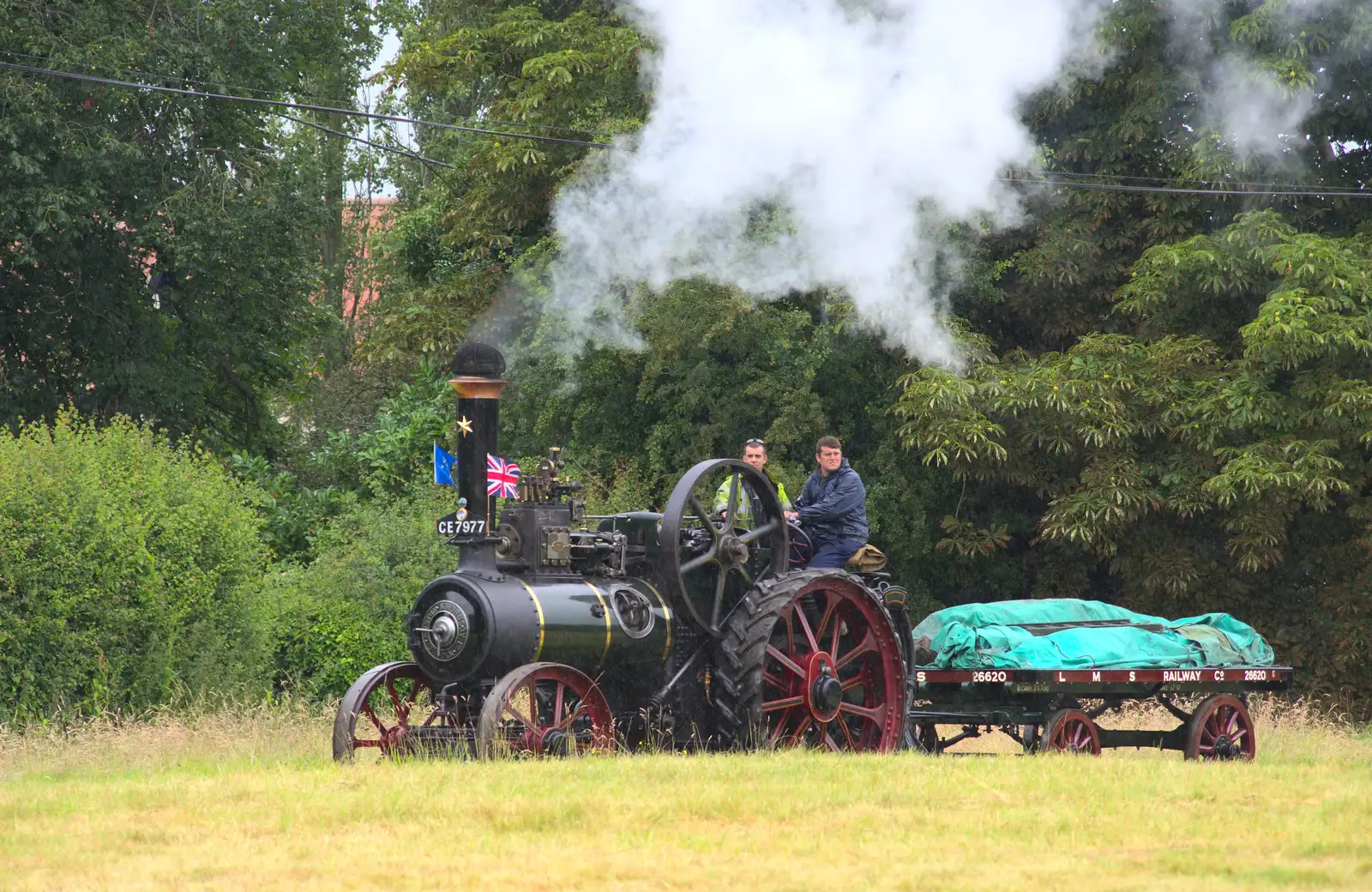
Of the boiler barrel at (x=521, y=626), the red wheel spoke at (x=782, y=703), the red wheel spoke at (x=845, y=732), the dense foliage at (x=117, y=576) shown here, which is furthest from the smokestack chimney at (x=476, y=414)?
the dense foliage at (x=117, y=576)

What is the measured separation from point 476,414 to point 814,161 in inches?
303

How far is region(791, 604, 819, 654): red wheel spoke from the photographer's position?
10.4 m

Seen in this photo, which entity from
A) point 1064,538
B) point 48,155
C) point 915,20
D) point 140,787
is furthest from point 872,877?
point 48,155

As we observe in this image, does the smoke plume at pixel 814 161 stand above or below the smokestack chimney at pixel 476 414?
above

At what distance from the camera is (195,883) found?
631 cm

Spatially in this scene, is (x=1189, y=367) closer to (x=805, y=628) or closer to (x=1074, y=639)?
(x=1074, y=639)

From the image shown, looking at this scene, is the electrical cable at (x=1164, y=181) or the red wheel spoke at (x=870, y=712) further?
the electrical cable at (x=1164, y=181)

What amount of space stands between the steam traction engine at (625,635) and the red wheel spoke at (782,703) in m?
0.02

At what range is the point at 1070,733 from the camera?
12.1m

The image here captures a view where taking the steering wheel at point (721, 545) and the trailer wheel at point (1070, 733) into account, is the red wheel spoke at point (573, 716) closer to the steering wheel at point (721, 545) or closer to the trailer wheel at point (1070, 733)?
the steering wheel at point (721, 545)

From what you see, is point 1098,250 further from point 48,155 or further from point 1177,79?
point 48,155

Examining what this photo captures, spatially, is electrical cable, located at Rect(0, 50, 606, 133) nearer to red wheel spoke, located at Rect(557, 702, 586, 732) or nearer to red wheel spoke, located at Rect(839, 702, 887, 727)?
red wheel spoke, located at Rect(839, 702, 887, 727)

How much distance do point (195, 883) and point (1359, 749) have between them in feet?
37.1

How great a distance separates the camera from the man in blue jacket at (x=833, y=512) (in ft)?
36.7
